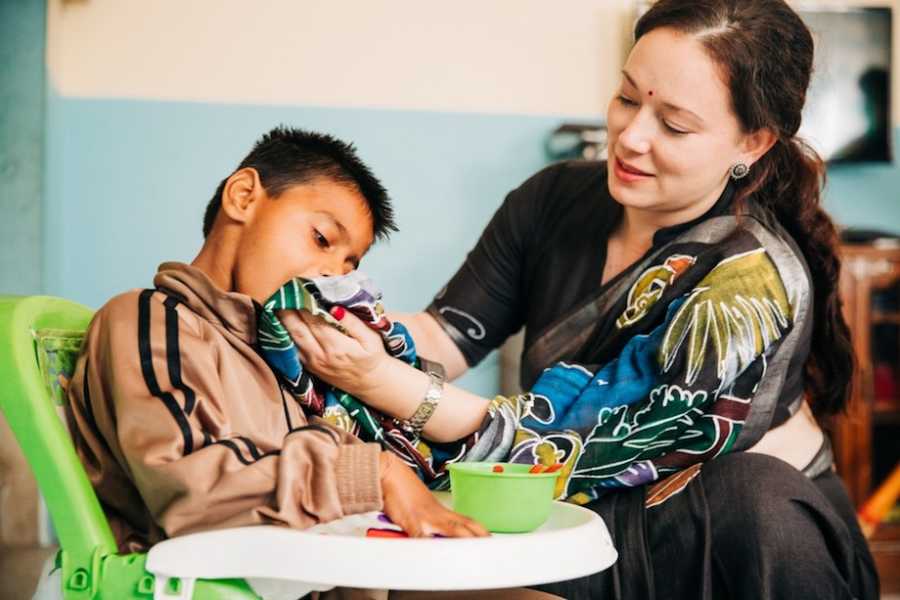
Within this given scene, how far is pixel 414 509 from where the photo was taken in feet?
3.44

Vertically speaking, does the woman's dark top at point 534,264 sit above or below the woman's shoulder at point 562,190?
below

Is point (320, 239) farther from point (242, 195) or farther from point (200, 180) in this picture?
point (200, 180)

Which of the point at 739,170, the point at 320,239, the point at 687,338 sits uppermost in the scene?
the point at 739,170

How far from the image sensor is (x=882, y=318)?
342cm

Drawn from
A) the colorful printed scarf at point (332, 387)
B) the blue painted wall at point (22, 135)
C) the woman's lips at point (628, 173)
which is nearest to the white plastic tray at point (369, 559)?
the colorful printed scarf at point (332, 387)

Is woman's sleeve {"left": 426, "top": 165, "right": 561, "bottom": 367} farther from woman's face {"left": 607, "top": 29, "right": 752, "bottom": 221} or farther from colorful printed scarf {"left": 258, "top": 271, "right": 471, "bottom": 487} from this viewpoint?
colorful printed scarf {"left": 258, "top": 271, "right": 471, "bottom": 487}

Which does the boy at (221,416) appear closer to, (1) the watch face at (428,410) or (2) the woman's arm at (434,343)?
(1) the watch face at (428,410)

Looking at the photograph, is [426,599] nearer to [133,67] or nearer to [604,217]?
[604,217]

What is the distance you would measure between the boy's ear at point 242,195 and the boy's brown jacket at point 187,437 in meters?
0.16

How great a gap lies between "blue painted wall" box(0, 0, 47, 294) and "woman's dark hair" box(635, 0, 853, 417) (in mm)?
1750

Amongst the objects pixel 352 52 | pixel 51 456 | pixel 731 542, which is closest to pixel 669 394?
pixel 731 542

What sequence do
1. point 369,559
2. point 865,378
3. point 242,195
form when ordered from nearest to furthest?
point 369,559 → point 242,195 → point 865,378

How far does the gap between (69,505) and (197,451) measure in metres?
0.13

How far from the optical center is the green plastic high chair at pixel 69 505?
98 cm
